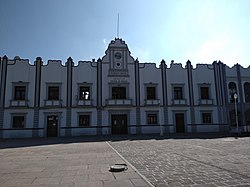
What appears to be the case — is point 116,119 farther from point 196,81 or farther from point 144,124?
point 196,81

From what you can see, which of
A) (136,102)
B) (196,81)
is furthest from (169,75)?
(136,102)

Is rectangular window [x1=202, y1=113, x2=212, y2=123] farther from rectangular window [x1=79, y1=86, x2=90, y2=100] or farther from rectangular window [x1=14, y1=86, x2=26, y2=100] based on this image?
rectangular window [x1=14, y1=86, x2=26, y2=100]

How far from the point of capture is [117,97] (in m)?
29.5

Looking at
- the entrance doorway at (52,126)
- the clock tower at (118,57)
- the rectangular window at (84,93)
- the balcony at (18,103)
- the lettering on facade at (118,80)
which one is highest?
the clock tower at (118,57)

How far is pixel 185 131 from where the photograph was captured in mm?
30062

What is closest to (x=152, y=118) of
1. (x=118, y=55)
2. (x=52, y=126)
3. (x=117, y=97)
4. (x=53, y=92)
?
(x=117, y=97)

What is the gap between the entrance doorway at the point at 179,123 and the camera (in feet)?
98.7

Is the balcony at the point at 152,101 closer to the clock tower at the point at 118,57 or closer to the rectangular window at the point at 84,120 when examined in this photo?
the clock tower at the point at 118,57

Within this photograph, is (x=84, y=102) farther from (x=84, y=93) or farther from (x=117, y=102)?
(x=117, y=102)

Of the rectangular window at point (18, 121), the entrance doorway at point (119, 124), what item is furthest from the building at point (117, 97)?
the rectangular window at point (18, 121)

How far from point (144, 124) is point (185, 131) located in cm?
591

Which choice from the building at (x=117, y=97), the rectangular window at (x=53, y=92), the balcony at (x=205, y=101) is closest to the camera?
the building at (x=117, y=97)

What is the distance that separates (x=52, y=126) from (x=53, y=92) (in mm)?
4359

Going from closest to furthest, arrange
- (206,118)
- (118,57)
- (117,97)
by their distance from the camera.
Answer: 1. (117,97)
2. (118,57)
3. (206,118)
